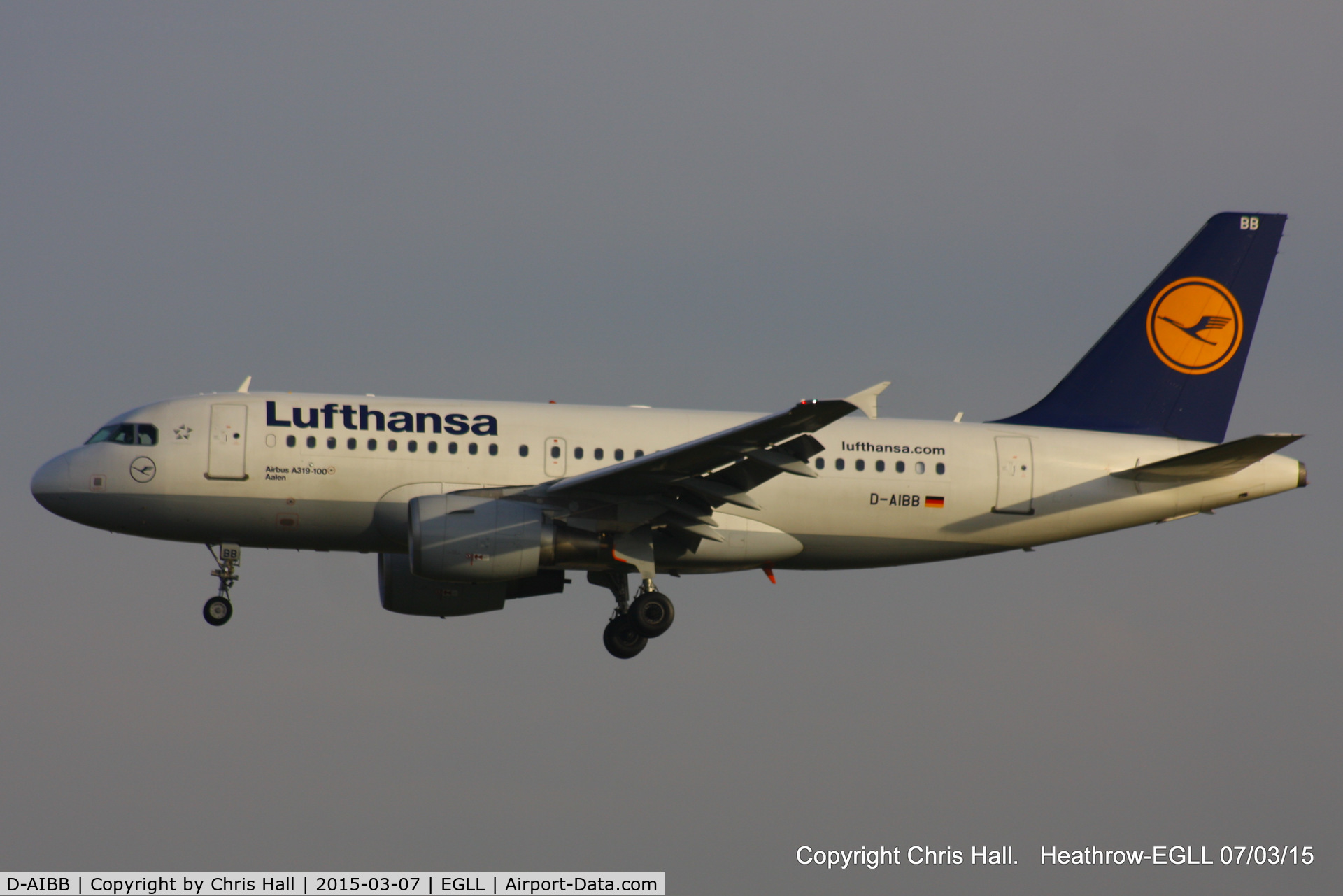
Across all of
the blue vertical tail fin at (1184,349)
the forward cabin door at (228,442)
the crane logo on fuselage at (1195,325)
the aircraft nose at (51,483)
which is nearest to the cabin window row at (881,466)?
the blue vertical tail fin at (1184,349)

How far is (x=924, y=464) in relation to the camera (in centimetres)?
3056

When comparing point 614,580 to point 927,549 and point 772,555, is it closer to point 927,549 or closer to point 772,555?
point 772,555

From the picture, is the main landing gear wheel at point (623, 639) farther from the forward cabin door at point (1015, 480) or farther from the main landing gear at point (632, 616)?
the forward cabin door at point (1015, 480)

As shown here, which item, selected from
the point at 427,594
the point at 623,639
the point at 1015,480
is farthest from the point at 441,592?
the point at 1015,480

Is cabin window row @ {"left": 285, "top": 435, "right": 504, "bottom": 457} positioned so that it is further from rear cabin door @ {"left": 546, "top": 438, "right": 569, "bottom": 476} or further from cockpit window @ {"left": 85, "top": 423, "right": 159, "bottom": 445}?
cockpit window @ {"left": 85, "top": 423, "right": 159, "bottom": 445}

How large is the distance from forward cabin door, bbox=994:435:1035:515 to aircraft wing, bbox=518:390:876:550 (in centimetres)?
417

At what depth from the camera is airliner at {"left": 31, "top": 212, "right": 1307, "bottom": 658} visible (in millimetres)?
27906

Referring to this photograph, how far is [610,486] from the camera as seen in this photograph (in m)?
27.8

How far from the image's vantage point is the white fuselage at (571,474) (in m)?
28.4

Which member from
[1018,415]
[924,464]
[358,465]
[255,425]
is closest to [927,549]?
[924,464]

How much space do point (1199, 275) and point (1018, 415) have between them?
5738 millimetres

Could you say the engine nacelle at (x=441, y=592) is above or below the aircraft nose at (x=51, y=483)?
below

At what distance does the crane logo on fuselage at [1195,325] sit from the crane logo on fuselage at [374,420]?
1532cm

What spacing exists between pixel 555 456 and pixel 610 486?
6.47 ft
